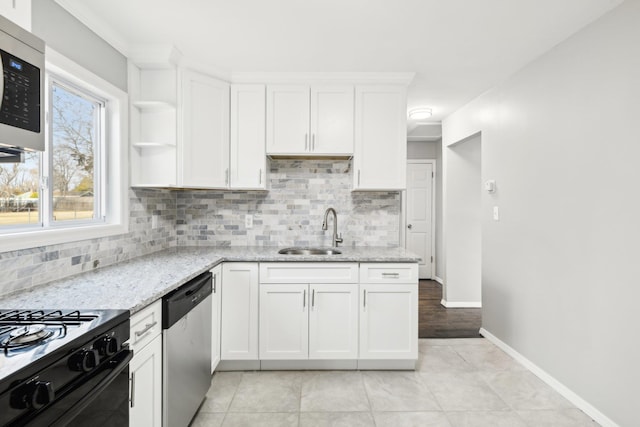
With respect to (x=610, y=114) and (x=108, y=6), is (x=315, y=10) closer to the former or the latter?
(x=108, y=6)

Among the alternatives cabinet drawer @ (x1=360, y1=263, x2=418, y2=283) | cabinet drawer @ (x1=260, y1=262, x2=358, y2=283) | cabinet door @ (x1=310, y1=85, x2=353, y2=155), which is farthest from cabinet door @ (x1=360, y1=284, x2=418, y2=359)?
cabinet door @ (x1=310, y1=85, x2=353, y2=155)

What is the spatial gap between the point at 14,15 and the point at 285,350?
246cm

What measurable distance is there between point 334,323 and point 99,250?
5.71ft

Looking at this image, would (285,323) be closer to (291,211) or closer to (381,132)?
(291,211)

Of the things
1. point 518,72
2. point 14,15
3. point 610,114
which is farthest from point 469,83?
point 14,15

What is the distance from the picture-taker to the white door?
581cm

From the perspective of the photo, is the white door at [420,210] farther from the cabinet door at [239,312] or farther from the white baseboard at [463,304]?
the cabinet door at [239,312]

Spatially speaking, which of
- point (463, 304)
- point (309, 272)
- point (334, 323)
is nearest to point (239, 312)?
point (309, 272)

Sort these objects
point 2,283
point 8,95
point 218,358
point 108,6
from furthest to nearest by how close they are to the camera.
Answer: point 218,358, point 108,6, point 2,283, point 8,95

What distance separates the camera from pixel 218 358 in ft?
8.54

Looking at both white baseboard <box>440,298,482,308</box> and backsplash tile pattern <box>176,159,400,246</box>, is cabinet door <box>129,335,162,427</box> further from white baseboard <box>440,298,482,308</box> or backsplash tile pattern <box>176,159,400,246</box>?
white baseboard <box>440,298,482,308</box>

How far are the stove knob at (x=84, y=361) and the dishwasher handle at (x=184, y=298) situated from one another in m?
0.57

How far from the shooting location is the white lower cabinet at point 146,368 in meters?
1.43

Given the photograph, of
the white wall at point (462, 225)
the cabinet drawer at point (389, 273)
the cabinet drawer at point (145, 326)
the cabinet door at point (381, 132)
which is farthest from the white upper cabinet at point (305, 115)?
the white wall at point (462, 225)
